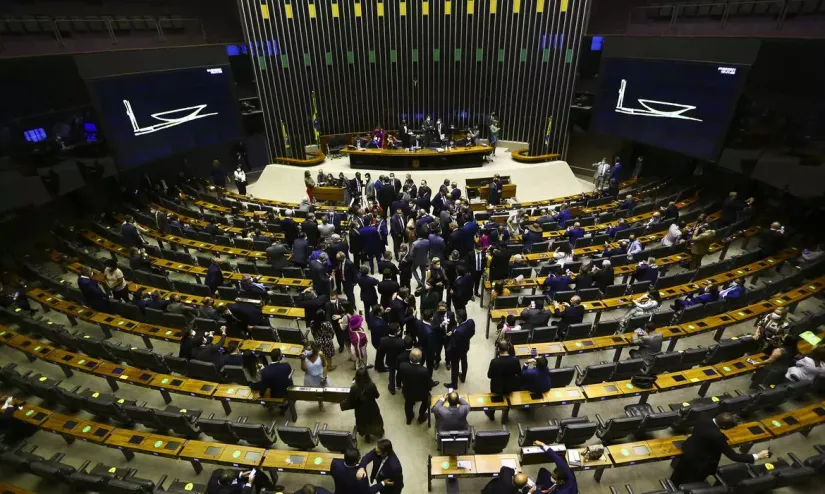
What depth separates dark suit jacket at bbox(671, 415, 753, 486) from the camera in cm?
405

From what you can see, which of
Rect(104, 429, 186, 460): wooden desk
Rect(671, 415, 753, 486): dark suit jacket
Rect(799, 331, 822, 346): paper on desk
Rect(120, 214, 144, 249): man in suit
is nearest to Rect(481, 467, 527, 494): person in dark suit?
Rect(671, 415, 753, 486): dark suit jacket

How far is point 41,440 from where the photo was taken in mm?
5777

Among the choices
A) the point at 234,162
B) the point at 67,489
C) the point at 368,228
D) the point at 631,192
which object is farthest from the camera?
the point at 234,162

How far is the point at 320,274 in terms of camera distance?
7.12m

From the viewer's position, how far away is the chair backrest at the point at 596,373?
573 centimetres

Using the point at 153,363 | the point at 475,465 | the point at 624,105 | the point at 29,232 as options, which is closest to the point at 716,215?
the point at 624,105

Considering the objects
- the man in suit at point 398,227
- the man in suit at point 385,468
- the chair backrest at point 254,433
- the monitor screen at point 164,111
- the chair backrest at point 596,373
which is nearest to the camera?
the man in suit at point 385,468

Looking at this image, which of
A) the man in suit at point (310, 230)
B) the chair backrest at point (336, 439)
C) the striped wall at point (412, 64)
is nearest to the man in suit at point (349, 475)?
the chair backrest at point (336, 439)

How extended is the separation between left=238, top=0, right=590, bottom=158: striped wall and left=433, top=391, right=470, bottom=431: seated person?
1450 cm

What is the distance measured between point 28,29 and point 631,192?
58.1 ft

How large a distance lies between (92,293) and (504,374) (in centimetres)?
724

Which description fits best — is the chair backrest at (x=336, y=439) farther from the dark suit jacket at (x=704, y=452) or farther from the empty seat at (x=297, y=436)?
the dark suit jacket at (x=704, y=452)

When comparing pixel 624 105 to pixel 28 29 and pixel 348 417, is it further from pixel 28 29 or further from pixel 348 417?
pixel 28 29

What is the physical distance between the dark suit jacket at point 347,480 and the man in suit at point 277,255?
5.21 m
